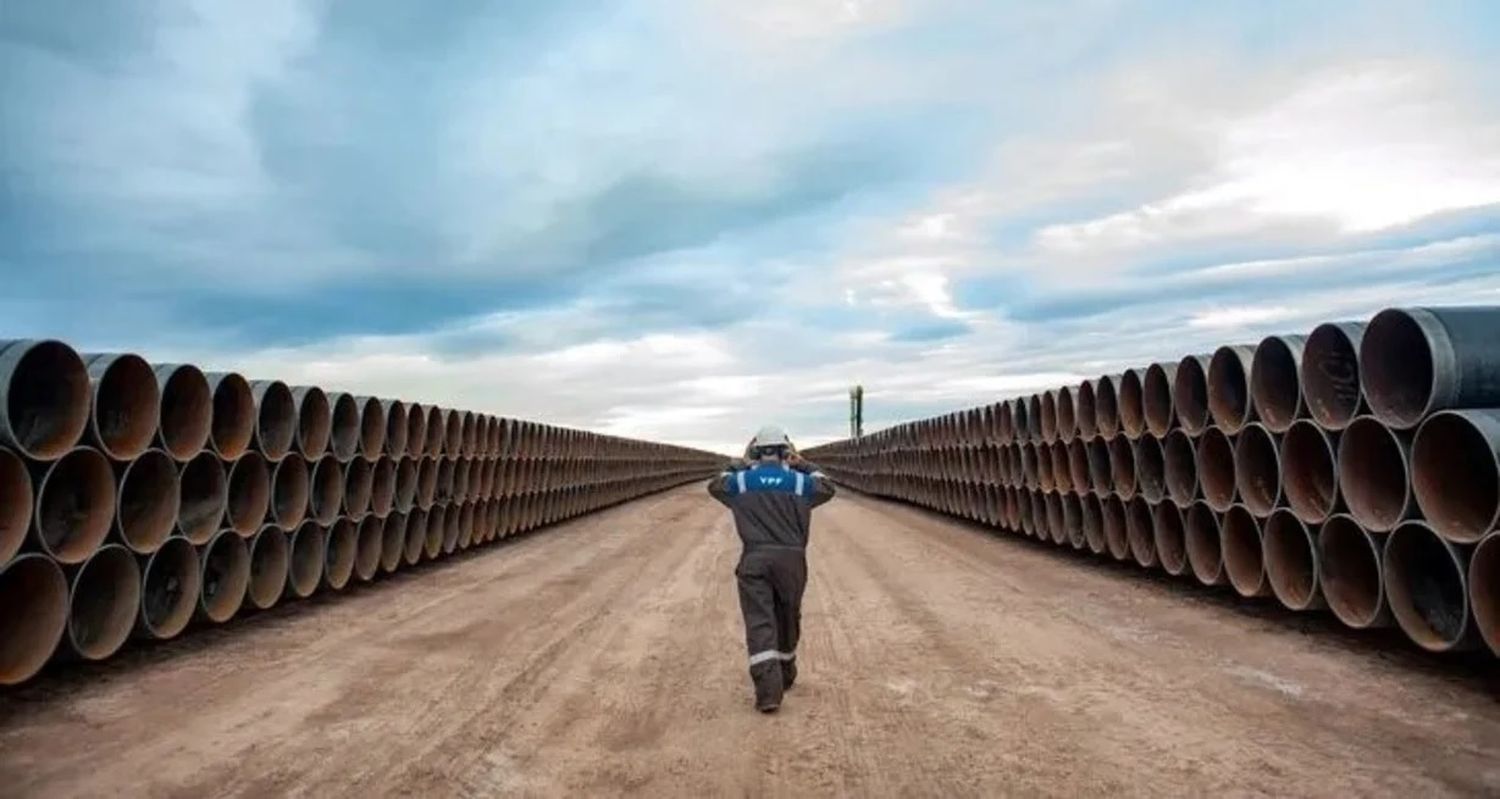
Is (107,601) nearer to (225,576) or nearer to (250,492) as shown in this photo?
(225,576)

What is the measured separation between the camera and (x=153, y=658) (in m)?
7.21

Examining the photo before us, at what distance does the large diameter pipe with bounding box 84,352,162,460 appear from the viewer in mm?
7117

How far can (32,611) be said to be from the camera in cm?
636

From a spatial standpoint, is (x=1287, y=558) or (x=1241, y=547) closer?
(x=1287, y=558)

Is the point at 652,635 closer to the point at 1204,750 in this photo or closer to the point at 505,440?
the point at 1204,750

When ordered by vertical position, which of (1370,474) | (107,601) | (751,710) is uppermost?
(1370,474)

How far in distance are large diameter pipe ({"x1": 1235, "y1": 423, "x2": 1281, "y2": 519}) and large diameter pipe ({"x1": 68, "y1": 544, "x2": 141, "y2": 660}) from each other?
816 centimetres

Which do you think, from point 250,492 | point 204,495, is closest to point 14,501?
point 204,495

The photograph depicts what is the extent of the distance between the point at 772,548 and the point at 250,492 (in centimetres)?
514

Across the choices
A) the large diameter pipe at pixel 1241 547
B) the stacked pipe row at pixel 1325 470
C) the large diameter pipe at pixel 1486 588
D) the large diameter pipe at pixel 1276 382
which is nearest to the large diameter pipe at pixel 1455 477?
the stacked pipe row at pixel 1325 470

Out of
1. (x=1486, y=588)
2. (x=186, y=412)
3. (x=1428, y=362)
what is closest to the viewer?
(x=1486, y=588)

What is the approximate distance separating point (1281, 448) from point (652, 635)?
4.87 meters

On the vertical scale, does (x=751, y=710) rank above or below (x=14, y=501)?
below

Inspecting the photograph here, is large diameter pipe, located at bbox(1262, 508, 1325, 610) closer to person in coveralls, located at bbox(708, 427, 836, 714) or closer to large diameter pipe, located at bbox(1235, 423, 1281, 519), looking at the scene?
large diameter pipe, located at bbox(1235, 423, 1281, 519)
